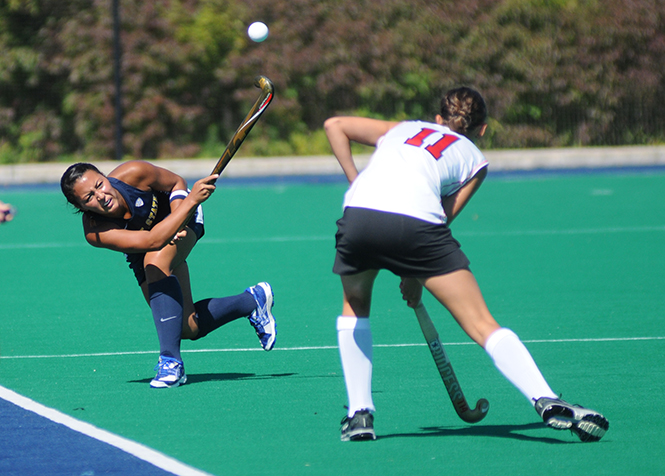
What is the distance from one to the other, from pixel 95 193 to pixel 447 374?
185 centimetres

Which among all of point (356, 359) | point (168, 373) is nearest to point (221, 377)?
point (168, 373)

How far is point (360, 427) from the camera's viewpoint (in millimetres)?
4008

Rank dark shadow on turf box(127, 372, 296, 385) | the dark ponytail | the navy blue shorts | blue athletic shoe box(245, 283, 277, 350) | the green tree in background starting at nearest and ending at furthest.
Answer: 1. the dark ponytail
2. dark shadow on turf box(127, 372, 296, 385)
3. the navy blue shorts
4. blue athletic shoe box(245, 283, 277, 350)
5. the green tree in background

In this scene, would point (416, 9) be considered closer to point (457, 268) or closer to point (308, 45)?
point (308, 45)

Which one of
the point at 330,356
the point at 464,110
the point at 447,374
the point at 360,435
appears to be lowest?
the point at 330,356

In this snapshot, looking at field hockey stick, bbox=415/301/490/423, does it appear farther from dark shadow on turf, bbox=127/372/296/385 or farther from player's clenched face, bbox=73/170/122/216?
player's clenched face, bbox=73/170/122/216

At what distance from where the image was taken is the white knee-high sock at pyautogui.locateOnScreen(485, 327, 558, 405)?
12.5ft

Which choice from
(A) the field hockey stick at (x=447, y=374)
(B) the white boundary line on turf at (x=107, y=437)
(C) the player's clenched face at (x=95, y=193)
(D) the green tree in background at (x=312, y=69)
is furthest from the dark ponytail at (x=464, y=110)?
(D) the green tree in background at (x=312, y=69)

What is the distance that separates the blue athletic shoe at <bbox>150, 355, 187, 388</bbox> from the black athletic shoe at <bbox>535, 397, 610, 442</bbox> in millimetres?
1965

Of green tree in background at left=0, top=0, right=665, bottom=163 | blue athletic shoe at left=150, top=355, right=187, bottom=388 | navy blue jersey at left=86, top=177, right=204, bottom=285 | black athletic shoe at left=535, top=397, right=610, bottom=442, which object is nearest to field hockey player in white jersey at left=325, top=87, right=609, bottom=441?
black athletic shoe at left=535, top=397, right=610, bottom=442

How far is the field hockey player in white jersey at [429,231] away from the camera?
3.82 meters

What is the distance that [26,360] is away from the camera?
227 inches

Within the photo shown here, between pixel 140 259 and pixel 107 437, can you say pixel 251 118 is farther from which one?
pixel 107 437

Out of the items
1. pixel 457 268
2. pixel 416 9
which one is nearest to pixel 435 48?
pixel 416 9
